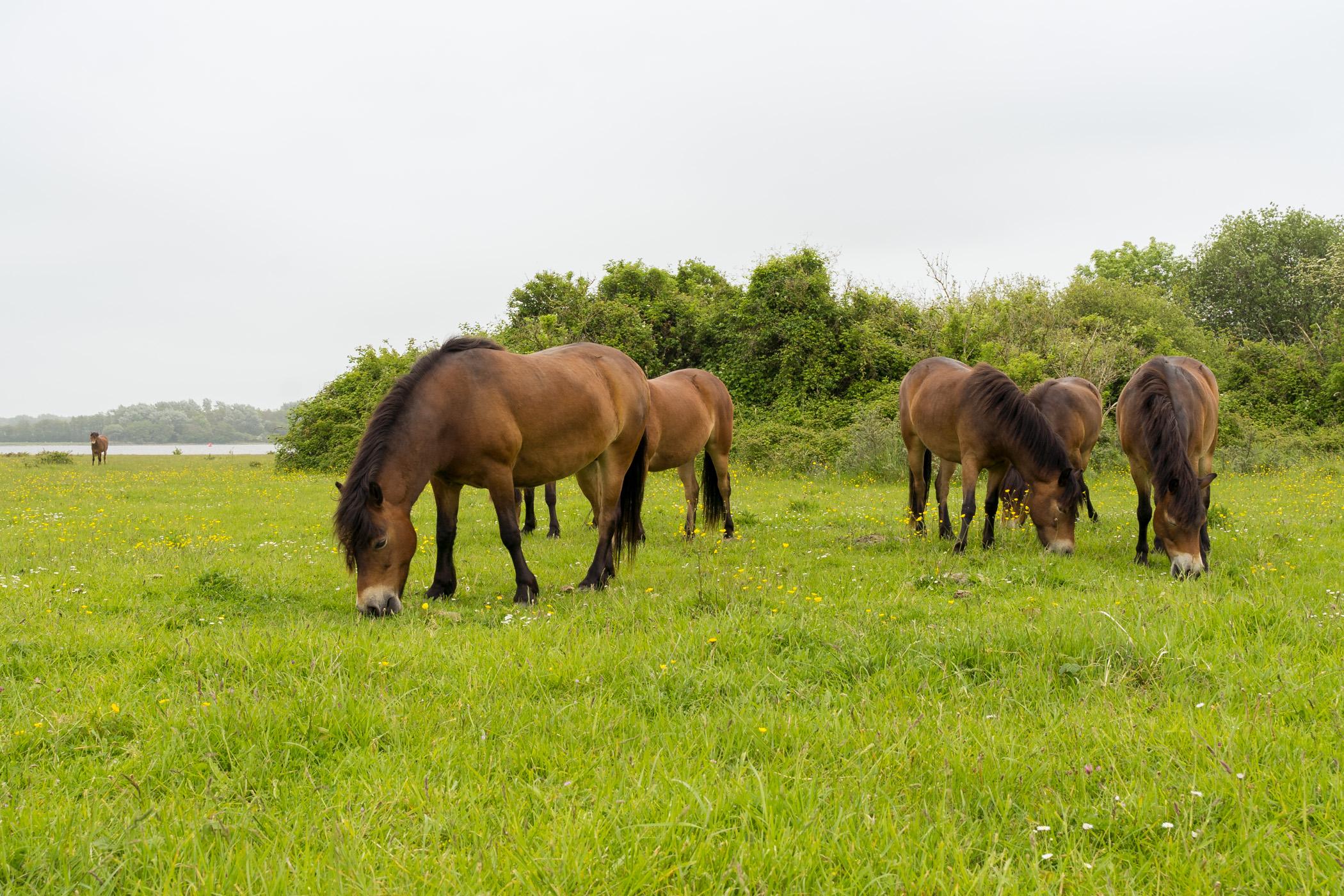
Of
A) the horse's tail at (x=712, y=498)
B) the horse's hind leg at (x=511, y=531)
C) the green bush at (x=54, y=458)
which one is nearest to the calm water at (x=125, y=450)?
the green bush at (x=54, y=458)

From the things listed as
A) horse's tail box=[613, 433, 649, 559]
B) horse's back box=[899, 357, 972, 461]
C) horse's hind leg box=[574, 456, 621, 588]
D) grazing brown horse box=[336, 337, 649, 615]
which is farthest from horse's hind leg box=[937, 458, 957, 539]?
horse's hind leg box=[574, 456, 621, 588]

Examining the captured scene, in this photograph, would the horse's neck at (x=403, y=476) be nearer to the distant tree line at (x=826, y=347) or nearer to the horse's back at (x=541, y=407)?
the horse's back at (x=541, y=407)

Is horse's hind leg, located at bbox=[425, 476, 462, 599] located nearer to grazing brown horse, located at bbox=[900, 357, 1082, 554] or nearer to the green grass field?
the green grass field

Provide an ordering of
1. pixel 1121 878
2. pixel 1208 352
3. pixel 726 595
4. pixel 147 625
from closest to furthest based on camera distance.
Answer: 1. pixel 1121 878
2. pixel 147 625
3. pixel 726 595
4. pixel 1208 352

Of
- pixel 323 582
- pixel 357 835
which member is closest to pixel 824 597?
pixel 357 835

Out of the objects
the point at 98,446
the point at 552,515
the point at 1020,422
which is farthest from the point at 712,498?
the point at 98,446

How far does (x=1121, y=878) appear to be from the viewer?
2.02m

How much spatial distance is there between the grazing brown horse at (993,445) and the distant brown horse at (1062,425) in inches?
31.6

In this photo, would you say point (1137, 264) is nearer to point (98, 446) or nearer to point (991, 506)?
point (991, 506)

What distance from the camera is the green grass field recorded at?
2.06m

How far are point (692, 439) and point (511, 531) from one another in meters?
4.02

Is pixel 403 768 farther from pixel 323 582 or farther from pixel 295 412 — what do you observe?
pixel 295 412

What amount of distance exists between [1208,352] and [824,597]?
Result: 29.1 m

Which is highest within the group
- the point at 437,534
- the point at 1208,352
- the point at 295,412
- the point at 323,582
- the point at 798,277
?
the point at 798,277
